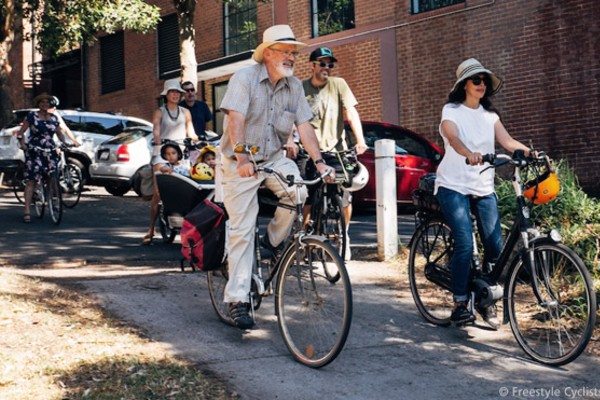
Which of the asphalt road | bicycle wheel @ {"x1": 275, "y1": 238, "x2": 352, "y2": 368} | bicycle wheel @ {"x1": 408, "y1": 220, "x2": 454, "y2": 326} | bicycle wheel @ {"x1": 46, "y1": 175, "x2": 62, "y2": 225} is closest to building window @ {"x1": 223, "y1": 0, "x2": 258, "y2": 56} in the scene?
bicycle wheel @ {"x1": 46, "y1": 175, "x2": 62, "y2": 225}

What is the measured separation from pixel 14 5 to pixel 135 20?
114 inches

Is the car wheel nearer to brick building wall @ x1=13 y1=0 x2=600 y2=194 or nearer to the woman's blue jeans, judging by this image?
brick building wall @ x1=13 y1=0 x2=600 y2=194

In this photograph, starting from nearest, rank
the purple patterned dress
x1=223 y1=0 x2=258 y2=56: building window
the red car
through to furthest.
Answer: the purple patterned dress < the red car < x1=223 y1=0 x2=258 y2=56: building window

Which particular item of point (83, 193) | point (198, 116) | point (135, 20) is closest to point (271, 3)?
point (135, 20)

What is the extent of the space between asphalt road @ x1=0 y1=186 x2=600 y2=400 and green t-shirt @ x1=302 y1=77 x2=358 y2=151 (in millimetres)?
1242

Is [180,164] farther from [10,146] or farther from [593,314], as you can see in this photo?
[10,146]

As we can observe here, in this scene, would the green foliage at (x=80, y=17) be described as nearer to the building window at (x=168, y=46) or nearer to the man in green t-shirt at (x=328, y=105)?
the building window at (x=168, y=46)

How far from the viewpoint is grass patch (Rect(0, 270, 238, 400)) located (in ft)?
16.4

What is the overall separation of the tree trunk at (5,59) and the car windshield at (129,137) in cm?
440

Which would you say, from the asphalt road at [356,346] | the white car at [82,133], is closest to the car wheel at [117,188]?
the white car at [82,133]

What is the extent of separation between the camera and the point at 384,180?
30.2 feet

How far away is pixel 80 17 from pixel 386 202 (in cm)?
1583

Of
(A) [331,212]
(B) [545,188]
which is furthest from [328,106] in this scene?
(B) [545,188]

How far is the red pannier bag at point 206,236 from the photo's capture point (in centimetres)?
633
